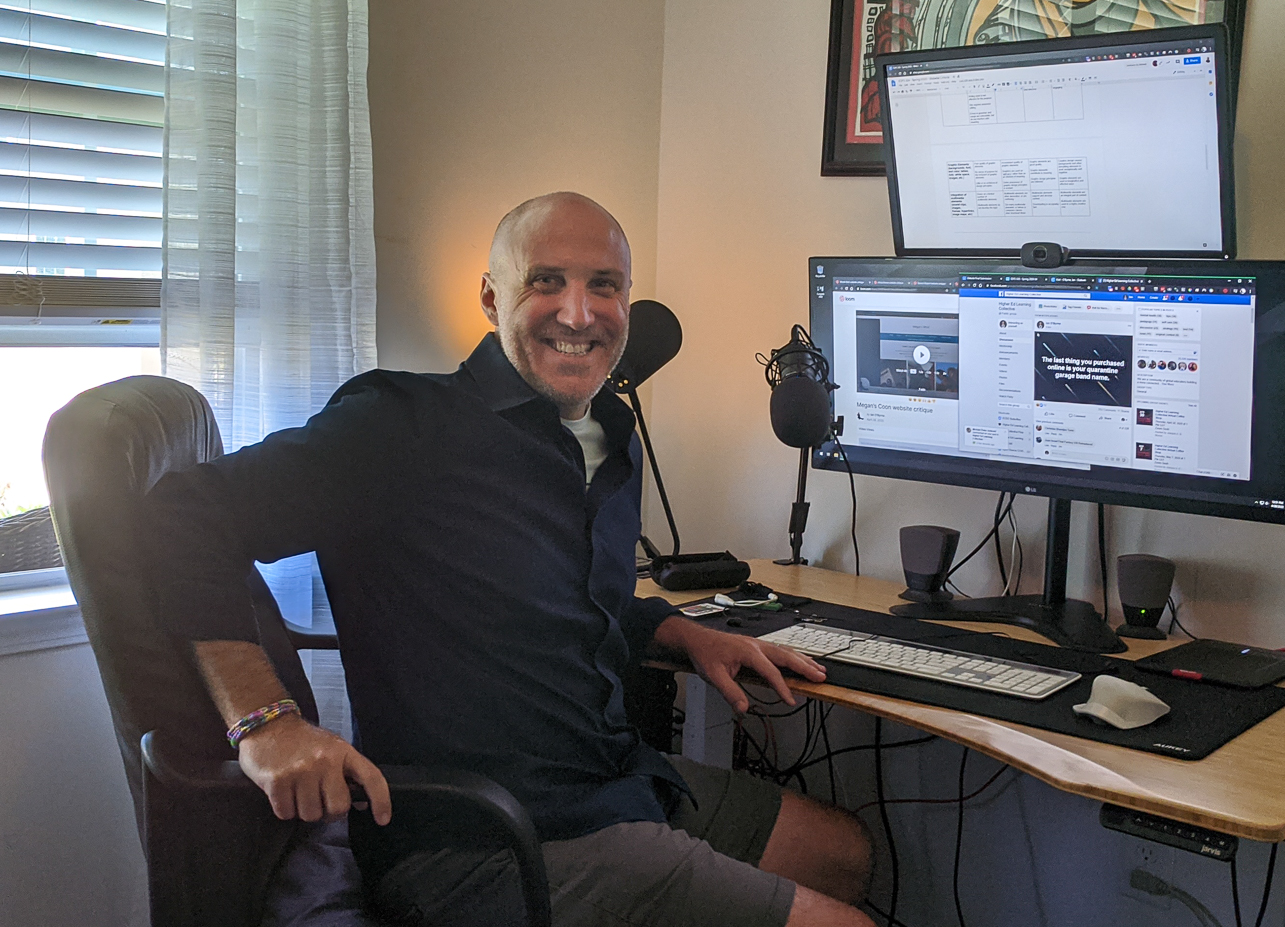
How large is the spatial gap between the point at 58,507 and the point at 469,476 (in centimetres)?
48

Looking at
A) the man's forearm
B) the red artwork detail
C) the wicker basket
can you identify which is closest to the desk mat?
the man's forearm

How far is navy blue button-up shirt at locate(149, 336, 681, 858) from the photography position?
4.48ft

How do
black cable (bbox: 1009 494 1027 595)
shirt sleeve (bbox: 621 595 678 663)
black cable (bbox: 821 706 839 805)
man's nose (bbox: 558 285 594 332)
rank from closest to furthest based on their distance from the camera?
1. man's nose (bbox: 558 285 594 332)
2. shirt sleeve (bbox: 621 595 678 663)
3. black cable (bbox: 1009 494 1027 595)
4. black cable (bbox: 821 706 839 805)

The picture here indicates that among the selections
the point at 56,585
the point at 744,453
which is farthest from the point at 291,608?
the point at 744,453

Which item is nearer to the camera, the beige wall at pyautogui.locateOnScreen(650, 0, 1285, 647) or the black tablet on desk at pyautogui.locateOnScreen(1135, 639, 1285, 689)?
the black tablet on desk at pyautogui.locateOnScreen(1135, 639, 1285, 689)

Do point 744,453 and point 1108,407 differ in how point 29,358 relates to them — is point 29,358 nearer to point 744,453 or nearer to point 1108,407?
point 744,453

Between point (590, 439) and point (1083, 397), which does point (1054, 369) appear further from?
point (590, 439)

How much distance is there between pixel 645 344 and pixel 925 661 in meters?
0.89

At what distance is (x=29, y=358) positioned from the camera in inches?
75.6

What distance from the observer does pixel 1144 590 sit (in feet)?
5.83

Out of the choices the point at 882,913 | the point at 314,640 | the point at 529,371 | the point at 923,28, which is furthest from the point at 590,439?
the point at 882,913

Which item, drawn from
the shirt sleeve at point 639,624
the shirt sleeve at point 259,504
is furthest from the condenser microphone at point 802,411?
the shirt sleeve at point 259,504

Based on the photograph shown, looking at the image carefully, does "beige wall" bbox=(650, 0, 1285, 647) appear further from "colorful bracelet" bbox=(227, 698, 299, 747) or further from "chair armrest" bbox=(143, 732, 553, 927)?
"colorful bracelet" bbox=(227, 698, 299, 747)

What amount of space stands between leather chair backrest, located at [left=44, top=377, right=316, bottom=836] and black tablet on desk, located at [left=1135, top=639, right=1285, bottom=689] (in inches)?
48.1
